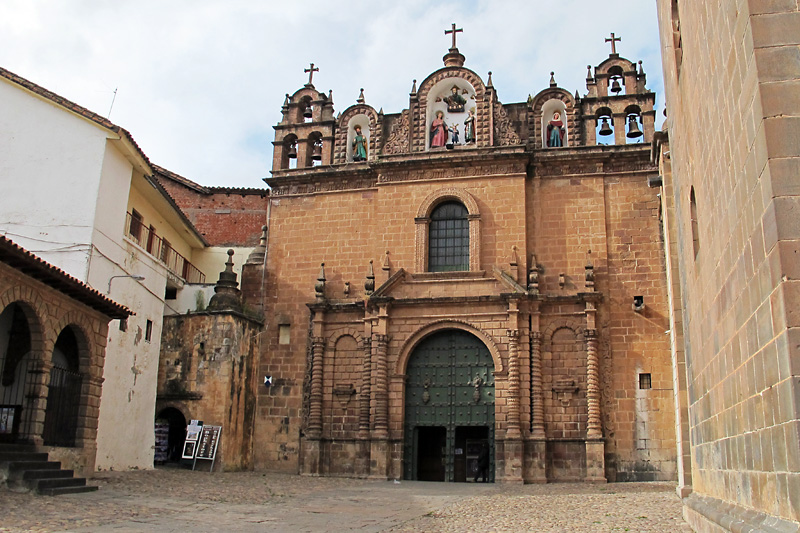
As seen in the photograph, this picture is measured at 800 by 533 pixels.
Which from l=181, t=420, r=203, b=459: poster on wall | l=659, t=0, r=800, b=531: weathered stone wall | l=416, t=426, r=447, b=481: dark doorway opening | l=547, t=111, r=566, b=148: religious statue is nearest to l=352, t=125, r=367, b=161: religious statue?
l=547, t=111, r=566, b=148: religious statue

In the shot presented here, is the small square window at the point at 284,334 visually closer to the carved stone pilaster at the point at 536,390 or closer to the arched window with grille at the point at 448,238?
the arched window with grille at the point at 448,238

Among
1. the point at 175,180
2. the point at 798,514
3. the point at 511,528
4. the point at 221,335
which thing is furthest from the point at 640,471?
the point at 175,180

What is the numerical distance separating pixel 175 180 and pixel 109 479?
1684 cm

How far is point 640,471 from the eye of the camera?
19.5 metres

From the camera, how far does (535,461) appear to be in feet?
64.8

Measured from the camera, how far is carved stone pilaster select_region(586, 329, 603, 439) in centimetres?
1969

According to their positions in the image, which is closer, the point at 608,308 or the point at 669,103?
the point at 669,103

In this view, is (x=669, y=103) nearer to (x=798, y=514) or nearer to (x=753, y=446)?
(x=753, y=446)

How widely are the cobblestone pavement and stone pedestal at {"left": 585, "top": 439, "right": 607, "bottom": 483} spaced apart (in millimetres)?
863

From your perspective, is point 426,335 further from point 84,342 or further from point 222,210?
point 222,210

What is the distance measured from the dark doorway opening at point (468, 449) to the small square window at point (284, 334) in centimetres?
576

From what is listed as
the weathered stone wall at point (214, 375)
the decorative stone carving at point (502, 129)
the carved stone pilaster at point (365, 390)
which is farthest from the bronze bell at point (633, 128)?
the weathered stone wall at point (214, 375)

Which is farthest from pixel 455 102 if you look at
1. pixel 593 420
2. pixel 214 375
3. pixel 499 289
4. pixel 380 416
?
pixel 214 375

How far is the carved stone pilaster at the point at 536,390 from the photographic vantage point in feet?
65.6
